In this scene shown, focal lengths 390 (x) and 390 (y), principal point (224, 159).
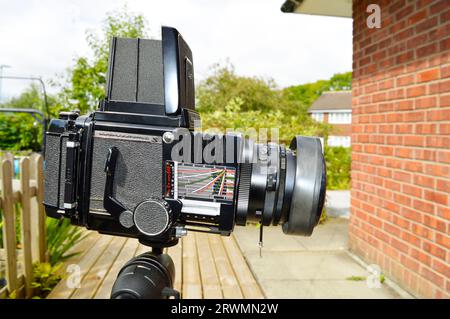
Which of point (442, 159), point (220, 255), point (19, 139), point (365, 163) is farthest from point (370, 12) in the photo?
point (19, 139)

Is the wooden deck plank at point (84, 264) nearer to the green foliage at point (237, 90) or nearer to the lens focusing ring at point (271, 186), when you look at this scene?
the lens focusing ring at point (271, 186)

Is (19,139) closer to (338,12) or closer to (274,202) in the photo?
(338,12)

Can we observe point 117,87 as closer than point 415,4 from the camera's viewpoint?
Yes

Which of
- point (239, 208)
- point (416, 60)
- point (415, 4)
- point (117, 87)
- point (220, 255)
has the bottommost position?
point (220, 255)

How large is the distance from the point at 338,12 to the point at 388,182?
219cm

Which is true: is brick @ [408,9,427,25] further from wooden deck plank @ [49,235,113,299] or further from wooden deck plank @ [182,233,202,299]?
wooden deck plank @ [49,235,113,299]

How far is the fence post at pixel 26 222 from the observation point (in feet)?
9.05

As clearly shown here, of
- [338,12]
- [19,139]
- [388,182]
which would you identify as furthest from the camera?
[19,139]

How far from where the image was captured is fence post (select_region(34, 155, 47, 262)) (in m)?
3.00

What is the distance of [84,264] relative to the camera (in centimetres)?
335

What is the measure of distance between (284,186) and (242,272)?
239cm

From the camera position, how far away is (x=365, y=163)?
3.67m

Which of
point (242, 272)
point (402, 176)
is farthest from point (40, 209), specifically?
point (402, 176)

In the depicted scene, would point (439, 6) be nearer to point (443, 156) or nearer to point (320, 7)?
point (443, 156)
